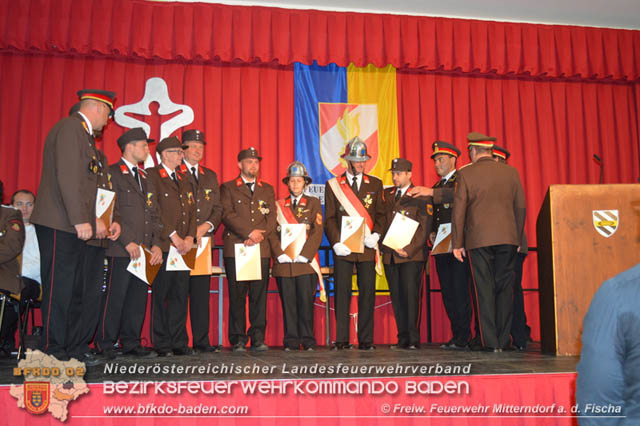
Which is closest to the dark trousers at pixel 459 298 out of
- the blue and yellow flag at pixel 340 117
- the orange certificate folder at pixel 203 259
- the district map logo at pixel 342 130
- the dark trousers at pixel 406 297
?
the dark trousers at pixel 406 297

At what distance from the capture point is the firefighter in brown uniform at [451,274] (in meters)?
5.20

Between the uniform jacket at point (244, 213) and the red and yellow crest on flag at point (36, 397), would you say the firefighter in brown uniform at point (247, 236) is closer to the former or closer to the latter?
the uniform jacket at point (244, 213)

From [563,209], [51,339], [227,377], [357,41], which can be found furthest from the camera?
[357,41]

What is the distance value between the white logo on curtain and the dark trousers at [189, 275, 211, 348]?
2152 millimetres

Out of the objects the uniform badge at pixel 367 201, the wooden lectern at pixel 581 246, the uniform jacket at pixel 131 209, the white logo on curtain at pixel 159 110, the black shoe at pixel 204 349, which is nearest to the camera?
the wooden lectern at pixel 581 246

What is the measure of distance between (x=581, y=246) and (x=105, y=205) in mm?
3423

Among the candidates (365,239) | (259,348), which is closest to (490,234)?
(365,239)

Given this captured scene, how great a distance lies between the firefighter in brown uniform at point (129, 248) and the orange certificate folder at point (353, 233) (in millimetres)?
1610

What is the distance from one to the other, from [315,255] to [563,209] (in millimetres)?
2180

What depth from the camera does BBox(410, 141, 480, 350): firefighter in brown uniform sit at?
520cm

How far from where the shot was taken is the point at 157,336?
4582 millimetres

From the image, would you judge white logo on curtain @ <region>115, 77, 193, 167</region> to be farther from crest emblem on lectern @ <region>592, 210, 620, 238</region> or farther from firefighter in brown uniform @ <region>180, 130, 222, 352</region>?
crest emblem on lectern @ <region>592, 210, 620, 238</region>

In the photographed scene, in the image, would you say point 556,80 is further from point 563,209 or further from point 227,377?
point 227,377

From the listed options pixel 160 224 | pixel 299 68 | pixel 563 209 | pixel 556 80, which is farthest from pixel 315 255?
pixel 556 80
